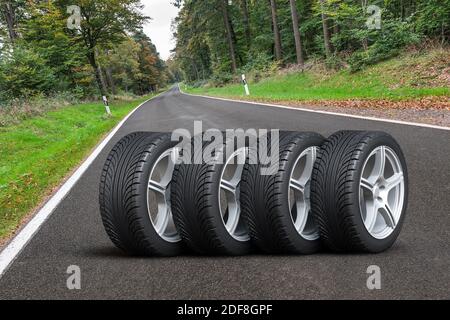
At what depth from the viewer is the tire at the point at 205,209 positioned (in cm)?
297

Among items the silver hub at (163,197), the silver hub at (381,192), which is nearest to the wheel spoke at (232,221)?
the silver hub at (163,197)

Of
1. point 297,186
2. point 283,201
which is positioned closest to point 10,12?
point 297,186

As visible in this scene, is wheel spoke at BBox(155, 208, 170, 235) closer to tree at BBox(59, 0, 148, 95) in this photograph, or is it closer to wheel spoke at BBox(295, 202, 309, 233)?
wheel spoke at BBox(295, 202, 309, 233)

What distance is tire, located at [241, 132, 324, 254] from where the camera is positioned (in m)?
2.92

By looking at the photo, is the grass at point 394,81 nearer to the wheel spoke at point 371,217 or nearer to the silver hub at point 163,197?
the wheel spoke at point 371,217

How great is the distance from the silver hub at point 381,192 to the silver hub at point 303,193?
→ 1.33 feet

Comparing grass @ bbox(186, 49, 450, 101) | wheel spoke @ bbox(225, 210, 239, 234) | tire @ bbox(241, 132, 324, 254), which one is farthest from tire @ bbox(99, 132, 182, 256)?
grass @ bbox(186, 49, 450, 101)

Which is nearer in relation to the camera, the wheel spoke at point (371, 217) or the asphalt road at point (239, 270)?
the asphalt road at point (239, 270)

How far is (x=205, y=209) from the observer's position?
9.66 ft

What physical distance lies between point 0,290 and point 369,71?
1639 centimetres

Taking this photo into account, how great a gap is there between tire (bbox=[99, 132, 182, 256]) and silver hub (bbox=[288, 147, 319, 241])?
1009 mm

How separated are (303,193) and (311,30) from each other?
33574mm

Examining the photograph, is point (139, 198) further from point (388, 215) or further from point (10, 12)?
point (10, 12)
